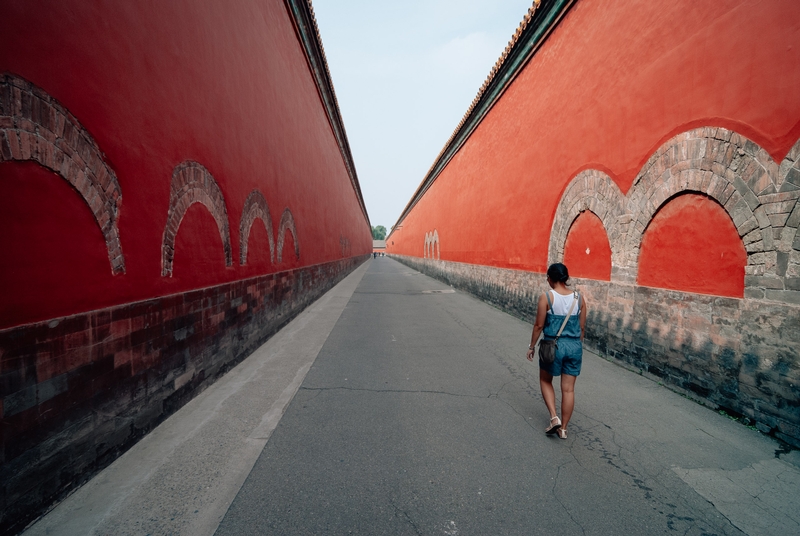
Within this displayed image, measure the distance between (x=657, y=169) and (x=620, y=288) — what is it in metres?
1.72

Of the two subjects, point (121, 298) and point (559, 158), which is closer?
point (121, 298)

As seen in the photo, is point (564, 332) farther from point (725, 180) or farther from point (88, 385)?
point (88, 385)

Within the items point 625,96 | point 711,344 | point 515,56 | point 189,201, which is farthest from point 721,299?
point 515,56

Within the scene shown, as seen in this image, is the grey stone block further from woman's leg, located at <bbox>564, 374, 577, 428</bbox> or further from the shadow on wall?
woman's leg, located at <bbox>564, 374, 577, 428</bbox>

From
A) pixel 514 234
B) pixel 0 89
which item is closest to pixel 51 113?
pixel 0 89

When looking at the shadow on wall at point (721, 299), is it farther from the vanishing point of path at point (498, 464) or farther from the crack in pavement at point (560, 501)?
the crack in pavement at point (560, 501)

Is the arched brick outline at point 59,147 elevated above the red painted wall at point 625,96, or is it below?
below

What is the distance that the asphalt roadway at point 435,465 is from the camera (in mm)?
1899

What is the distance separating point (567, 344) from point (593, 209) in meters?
3.79

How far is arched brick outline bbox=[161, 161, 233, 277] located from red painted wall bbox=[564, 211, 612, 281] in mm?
5867

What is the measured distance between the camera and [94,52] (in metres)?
2.38

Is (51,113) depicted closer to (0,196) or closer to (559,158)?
(0,196)

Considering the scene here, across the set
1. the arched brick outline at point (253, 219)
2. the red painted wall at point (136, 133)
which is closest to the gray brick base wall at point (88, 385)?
the red painted wall at point (136, 133)

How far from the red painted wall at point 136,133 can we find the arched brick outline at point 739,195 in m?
5.78
